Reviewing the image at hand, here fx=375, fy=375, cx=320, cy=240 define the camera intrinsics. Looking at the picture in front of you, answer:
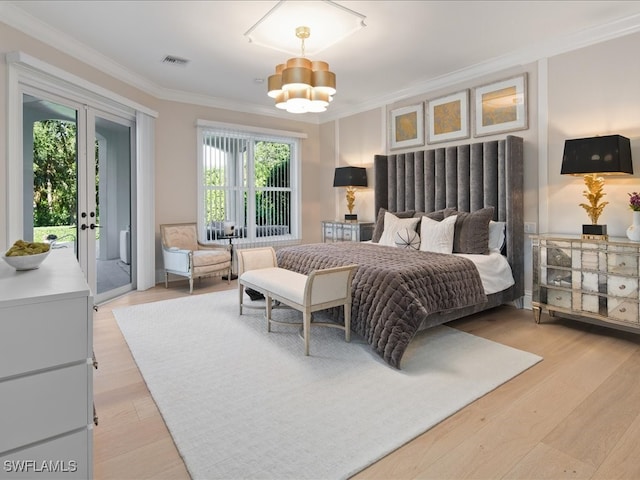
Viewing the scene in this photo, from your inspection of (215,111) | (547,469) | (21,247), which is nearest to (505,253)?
(547,469)

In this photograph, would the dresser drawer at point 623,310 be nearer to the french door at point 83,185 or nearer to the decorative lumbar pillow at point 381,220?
the decorative lumbar pillow at point 381,220

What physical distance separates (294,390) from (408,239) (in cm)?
241

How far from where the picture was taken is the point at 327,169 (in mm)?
6809

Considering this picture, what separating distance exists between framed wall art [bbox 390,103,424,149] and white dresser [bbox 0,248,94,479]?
15.3 ft

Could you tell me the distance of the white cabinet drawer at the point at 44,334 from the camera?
1.13 meters

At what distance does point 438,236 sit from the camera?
399cm

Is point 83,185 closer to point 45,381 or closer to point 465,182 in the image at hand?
point 45,381

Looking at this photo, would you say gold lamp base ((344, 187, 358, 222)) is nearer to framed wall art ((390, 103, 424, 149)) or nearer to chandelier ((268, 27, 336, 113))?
framed wall art ((390, 103, 424, 149))

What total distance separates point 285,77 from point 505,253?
288 cm

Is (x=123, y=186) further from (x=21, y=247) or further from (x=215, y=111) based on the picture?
(x=21, y=247)

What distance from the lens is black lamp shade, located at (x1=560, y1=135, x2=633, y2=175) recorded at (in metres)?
3.11

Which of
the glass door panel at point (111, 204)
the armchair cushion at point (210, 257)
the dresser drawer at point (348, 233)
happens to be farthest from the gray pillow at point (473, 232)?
the glass door panel at point (111, 204)

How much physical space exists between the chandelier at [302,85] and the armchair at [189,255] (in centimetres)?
247

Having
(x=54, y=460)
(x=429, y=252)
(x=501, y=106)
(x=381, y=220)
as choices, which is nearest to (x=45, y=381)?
(x=54, y=460)
